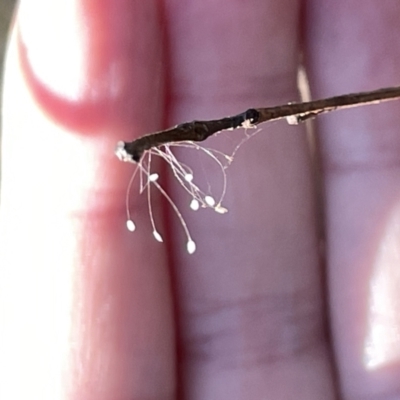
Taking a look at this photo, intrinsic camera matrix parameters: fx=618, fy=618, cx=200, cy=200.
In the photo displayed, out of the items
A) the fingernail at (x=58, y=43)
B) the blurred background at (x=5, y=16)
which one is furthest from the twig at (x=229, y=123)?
the blurred background at (x=5, y=16)

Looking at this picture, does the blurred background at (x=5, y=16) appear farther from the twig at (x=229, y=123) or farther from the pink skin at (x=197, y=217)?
the twig at (x=229, y=123)

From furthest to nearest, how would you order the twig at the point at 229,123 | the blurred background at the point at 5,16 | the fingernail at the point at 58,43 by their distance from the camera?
the blurred background at the point at 5,16, the fingernail at the point at 58,43, the twig at the point at 229,123

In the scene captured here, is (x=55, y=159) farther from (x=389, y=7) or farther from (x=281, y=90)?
(x=389, y=7)

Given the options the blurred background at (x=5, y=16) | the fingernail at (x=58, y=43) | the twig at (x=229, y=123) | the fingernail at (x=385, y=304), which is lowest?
the fingernail at (x=385, y=304)

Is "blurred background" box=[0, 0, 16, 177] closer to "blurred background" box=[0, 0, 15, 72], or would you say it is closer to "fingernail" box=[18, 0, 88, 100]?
"blurred background" box=[0, 0, 15, 72]

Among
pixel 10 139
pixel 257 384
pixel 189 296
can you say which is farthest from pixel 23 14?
pixel 257 384

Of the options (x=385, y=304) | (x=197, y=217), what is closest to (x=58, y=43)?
(x=197, y=217)

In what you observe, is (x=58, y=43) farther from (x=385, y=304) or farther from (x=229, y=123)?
(x=385, y=304)
